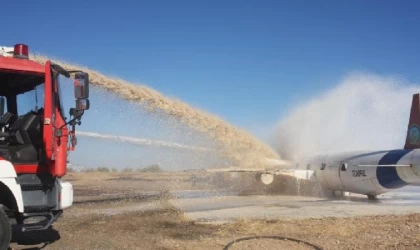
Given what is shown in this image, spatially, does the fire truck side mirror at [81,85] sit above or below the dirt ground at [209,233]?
above

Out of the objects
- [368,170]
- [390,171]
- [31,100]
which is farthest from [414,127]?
[31,100]

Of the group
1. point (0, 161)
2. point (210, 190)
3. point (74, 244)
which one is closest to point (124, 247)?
point (74, 244)

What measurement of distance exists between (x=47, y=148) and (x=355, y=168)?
1976cm

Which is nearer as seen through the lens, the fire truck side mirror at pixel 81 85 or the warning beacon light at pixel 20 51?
the fire truck side mirror at pixel 81 85

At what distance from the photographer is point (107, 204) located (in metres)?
18.7

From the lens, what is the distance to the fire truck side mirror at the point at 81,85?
7.97 meters

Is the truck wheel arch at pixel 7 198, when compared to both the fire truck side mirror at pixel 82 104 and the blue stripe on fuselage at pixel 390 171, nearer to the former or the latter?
the fire truck side mirror at pixel 82 104

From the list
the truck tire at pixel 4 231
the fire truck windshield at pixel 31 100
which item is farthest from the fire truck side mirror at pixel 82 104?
the truck tire at pixel 4 231

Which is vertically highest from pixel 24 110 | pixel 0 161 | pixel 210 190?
pixel 24 110

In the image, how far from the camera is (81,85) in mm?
7984

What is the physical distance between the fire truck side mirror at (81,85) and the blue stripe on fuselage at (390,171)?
17516 millimetres

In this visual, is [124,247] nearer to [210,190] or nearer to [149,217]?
[149,217]

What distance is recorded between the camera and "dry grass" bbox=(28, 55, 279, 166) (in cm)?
1563

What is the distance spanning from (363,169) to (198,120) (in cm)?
933
